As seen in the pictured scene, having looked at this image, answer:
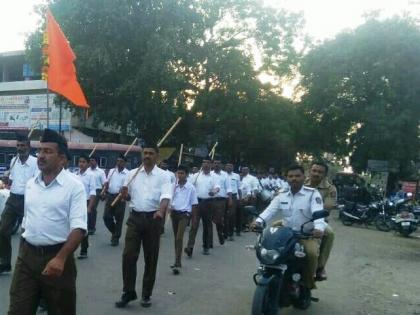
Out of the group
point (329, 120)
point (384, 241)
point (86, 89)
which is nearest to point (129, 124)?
point (86, 89)

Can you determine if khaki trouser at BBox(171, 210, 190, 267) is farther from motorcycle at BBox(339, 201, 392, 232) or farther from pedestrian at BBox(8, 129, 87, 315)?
motorcycle at BBox(339, 201, 392, 232)

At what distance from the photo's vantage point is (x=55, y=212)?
11.9 feet

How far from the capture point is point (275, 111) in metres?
32.2

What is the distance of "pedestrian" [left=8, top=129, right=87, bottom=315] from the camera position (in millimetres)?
→ 3574

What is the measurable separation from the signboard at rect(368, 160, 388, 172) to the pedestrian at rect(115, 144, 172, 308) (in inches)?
849

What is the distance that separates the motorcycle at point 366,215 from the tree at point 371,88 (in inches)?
288

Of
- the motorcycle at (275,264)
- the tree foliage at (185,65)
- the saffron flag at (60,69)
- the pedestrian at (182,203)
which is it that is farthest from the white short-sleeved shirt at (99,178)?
the tree foliage at (185,65)

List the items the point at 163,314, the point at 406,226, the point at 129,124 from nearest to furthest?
the point at 163,314, the point at 406,226, the point at 129,124

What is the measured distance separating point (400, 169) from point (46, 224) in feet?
88.8

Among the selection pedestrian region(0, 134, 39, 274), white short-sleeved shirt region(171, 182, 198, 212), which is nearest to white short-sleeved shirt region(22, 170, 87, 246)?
pedestrian region(0, 134, 39, 274)

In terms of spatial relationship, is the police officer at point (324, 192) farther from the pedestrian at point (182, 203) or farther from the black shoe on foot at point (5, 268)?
the black shoe on foot at point (5, 268)

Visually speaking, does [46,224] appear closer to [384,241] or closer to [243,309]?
[243,309]

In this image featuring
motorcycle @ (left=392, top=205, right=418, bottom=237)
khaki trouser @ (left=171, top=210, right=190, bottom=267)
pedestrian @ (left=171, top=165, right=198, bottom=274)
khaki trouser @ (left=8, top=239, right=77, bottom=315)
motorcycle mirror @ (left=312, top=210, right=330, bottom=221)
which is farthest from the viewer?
motorcycle @ (left=392, top=205, right=418, bottom=237)

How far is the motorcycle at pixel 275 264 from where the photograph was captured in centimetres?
488
